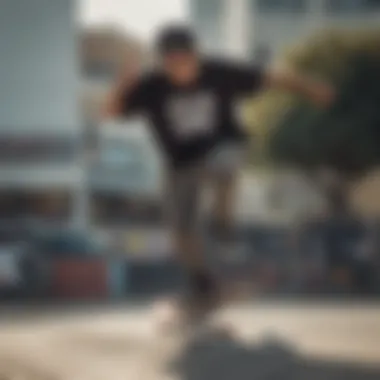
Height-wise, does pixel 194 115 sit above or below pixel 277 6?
below

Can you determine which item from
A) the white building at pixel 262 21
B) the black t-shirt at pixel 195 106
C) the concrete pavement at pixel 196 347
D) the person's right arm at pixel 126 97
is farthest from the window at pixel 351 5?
the concrete pavement at pixel 196 347

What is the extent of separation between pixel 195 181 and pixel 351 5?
0.25 m

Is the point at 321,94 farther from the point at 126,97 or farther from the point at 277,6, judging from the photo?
the point at 126,97

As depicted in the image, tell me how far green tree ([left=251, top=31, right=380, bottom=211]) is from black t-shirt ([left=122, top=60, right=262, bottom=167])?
0.03 meters

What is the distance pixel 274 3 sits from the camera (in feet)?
2.37

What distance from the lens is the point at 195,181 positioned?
0.74 meters

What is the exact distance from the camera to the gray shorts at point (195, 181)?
29.0 inches

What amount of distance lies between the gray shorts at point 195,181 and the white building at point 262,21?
0.11 metres

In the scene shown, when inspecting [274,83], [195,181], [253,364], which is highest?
[274,83]

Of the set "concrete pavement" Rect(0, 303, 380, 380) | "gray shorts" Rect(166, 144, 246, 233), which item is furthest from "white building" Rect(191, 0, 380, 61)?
"concrete pavement" Rect(0, 303, 380, 380)

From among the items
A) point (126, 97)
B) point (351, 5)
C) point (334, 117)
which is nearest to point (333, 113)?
point (334, 117)

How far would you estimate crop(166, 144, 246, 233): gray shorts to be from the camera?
0.74 m

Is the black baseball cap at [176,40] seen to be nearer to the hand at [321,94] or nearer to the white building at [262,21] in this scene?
the white building at [262,21]

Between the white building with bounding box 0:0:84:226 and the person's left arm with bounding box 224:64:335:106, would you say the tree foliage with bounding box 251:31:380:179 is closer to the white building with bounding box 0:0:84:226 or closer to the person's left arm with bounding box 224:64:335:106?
the person's left arm with bounding box 224:64:335:106
